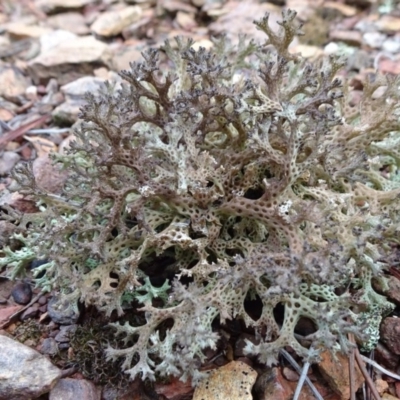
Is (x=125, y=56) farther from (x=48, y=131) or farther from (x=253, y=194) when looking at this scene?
(x=253, y=194)

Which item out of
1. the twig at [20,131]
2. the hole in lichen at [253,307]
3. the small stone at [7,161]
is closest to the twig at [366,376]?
the hole in lichen at [253,307]

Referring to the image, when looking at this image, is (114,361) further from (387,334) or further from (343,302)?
(387,334)

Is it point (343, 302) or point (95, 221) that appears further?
point (95, 221)

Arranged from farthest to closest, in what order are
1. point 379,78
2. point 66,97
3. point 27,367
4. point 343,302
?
1. point 66,97
2. point 379,78
3. point 27,367
4. point 343,302

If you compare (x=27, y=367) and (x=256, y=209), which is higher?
(x=256, y=209)

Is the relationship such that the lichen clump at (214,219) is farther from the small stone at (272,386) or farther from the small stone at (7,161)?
the small stone at (7,161)

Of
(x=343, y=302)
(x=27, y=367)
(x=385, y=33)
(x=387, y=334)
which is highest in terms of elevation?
(x=385, y=33)

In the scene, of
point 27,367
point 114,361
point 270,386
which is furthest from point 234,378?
point 27,367
